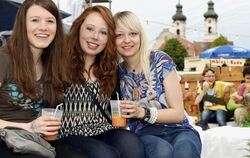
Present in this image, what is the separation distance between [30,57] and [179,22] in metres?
115

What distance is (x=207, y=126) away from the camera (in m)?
7.93

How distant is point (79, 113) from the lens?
9.71ft

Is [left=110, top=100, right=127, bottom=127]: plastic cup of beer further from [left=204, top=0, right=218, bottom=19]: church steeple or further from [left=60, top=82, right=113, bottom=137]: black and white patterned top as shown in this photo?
[left=204, top=0, right=218, bottom=19]: church steeple

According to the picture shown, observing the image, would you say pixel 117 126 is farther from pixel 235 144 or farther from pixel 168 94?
pixel 235 144

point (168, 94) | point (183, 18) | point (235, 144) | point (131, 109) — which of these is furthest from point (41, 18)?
point (183, 18)

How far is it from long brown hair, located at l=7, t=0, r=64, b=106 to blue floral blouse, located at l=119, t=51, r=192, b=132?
0.57 meters

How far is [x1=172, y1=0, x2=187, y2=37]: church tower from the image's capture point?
114125 mm

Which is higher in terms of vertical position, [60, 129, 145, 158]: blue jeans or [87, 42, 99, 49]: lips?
[87, 42, 99, 49]: lips

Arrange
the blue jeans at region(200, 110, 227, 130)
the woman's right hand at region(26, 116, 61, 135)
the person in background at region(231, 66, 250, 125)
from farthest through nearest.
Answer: the blue jeans at region(200, 110, 227, 130) < the person in background at region(231, 66, 250, 125) < the woman's right hand at region(26, 116, 61, 135)

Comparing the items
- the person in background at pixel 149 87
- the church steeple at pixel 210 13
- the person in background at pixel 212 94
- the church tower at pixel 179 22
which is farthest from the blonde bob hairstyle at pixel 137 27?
the church steeple at pixel 210 13

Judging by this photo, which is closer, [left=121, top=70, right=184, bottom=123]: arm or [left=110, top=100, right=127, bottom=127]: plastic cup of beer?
[left=110, top=100, right=127, bottom=127]: plastic cup of beer

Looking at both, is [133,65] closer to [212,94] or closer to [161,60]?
[161,60]

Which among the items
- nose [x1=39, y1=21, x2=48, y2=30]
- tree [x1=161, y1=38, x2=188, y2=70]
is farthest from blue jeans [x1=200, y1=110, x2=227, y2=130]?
tree [x1=161, y1=38, x2=188, y2=70]

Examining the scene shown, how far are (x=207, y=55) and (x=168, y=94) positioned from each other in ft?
59.9
